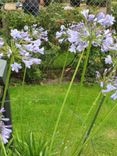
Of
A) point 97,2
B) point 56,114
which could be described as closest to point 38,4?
point 97,2

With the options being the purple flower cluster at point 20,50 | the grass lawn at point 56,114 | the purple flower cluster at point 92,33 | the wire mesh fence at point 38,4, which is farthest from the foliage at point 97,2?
the purple flower cluster at point 20,50

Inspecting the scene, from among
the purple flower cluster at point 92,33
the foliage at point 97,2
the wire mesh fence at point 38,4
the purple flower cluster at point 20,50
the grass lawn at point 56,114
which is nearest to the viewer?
the purple flower cluster at point 20,50

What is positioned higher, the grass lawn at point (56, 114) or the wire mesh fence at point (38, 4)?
the wire mesh fence at point (38, 4)

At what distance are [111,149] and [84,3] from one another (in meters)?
3.57

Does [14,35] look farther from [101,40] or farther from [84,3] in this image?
[84,3]

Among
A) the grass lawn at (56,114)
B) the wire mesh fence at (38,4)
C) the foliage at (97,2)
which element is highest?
the foliage at (97,2)

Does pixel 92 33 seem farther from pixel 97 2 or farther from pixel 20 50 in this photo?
pixel 97 2

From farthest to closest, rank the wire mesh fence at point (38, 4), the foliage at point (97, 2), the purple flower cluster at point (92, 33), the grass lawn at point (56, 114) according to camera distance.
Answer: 1. the foliage at point (97, 2)
2. the wire mesh fence at point (38, 4)
3. the grass lawn at point (56, 114)
4. the purple flower cluster at point (92, 33)

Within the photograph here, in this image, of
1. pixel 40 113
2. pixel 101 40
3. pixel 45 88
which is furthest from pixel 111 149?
pixel 101 40

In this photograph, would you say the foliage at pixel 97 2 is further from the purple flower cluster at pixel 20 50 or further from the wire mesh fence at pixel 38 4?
the purple flower cluster at pixel 20 50

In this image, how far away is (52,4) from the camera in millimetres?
6547

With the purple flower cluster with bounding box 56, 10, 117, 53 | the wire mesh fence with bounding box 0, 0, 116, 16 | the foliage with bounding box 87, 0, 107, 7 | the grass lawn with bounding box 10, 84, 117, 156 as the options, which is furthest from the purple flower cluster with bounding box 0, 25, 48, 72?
the foliage with bounding box 87, 0, 107, 7

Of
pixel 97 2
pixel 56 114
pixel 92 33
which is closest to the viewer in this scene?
pixel 92 33

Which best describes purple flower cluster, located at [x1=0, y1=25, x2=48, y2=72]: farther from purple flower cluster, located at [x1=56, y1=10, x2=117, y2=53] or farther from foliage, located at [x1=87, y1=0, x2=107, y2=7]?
foliage, located at [x1=87, y1=0, x2=107, y2=7]
